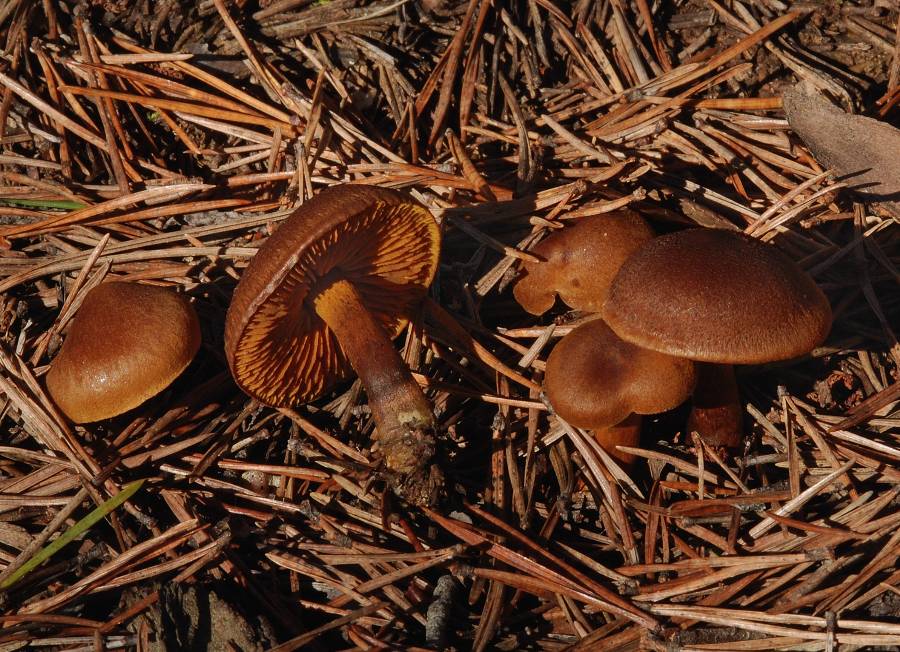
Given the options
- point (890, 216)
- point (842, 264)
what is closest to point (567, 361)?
point (842, 264)

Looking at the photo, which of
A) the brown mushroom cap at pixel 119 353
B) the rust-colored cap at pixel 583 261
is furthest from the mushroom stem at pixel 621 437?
the brown mushroom cap at pixel 119 353

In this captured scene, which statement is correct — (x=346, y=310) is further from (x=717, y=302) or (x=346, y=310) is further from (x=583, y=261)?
(x=717, y=302)

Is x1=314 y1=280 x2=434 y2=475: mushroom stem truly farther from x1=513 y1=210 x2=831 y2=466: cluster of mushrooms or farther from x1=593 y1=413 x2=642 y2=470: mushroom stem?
x1=593 y1=413 x2=642 y2=470: mushroom stem

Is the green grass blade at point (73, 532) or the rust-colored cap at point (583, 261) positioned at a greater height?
the green grass blade at point (73, 532)

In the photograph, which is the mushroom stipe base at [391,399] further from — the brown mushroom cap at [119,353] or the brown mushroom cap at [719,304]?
the brown mushroom cap at [719,304]

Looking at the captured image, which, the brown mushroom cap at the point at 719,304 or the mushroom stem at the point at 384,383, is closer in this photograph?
the brown mushroom cap at the point at 719,304

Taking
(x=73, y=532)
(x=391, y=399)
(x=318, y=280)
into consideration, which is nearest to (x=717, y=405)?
(x=391, y=399)

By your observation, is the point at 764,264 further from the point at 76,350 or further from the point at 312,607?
the point at 76,350
